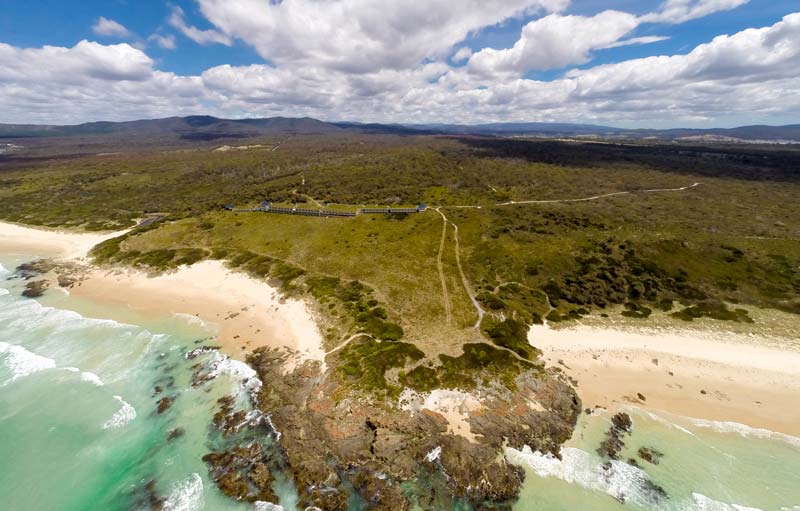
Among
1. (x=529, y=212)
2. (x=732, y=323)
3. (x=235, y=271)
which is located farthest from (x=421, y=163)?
(x=732, y=323)

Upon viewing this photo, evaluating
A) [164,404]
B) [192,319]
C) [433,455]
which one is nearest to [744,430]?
[433,455]

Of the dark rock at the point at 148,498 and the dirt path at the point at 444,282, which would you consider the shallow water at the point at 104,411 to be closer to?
the dark rock at the point at 148,498

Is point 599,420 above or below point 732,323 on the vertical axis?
below

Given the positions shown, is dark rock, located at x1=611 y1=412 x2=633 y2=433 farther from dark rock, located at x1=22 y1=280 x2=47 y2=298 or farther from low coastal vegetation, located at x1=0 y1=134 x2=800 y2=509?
dark rock, located at x1=22 y1=280 x2=47 y2=298

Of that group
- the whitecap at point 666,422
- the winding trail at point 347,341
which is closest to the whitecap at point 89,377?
the winding trail at point 347,341

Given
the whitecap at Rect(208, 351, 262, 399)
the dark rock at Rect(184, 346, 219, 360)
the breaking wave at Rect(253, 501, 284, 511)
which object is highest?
the whitecap at Rect(208, 351, 262, 399)

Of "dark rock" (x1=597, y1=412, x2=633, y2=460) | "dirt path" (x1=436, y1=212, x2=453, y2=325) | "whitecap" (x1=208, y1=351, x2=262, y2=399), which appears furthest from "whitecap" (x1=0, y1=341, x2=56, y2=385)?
"dark rock" (x1=597, y1=412, x2=633, y2=460)

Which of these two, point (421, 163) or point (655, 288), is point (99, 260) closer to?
point (655, 288)

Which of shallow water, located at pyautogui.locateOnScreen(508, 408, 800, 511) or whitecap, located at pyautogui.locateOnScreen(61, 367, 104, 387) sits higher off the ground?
shallow water, located at pyautogui.locateOnScreen(508, 408, 800, 511)
